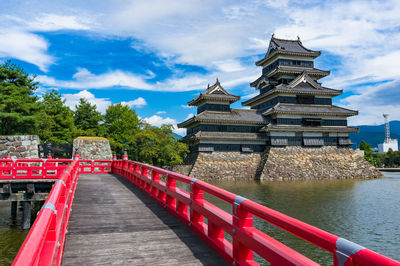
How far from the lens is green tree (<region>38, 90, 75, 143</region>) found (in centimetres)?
3684

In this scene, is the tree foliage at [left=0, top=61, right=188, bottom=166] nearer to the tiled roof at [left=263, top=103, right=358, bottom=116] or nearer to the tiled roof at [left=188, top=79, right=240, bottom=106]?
the tiled roof at [left=188, top=79, right=240, bottom=106]

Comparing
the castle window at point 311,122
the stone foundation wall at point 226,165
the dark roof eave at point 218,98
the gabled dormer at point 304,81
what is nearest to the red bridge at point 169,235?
the stone foundation wall at point 226,165

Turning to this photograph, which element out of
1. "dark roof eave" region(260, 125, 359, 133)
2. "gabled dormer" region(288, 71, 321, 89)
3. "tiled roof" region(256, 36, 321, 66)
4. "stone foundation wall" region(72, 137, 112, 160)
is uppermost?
"tiled roof" region(256, 36, 321, 66)

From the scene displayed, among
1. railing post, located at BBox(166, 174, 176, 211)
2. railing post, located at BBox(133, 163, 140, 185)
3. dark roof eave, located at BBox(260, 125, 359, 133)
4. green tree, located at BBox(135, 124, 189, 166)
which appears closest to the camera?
railing post, located at BBox(166, 174, 176, 211)

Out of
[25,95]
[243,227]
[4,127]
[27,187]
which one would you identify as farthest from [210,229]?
[25,95]

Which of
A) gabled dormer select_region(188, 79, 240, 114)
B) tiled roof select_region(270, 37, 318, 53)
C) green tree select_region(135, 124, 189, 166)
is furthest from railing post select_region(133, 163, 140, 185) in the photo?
tiled roof select_region(270, 37, 318, 53)

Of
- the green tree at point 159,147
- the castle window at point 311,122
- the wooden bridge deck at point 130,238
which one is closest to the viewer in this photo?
the wooden bridge deck at point 130,238

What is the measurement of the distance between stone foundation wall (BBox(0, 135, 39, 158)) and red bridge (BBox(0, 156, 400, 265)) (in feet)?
51.1

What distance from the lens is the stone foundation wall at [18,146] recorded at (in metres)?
20.8

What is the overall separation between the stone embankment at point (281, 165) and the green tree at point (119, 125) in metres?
11.4

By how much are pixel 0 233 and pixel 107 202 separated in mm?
7867

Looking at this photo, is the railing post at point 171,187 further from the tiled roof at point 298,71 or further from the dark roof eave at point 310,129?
the tiled roof at point 298,71

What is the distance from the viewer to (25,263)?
1643 millimetres

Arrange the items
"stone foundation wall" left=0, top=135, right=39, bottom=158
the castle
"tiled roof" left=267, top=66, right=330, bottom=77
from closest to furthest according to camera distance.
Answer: "stone foundation wall" left=0, top=135, right=39, bottom=158, the castle, "tiled roof" left=267, top=66, right=330, bottom=77
